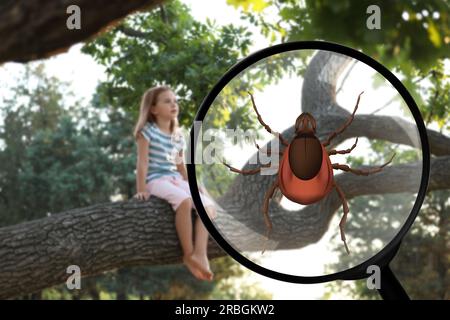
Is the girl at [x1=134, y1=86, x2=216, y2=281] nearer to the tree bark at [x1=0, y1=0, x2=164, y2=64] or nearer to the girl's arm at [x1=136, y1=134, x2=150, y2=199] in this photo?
the girl's arm at [x1=136, y1=134, x2=150, y2=199]

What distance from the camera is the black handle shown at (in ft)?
3.22

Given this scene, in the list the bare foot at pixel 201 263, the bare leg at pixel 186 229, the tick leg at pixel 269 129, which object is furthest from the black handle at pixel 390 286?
the bare foot at pixel 201 263

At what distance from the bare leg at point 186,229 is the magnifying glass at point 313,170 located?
133 centimetres

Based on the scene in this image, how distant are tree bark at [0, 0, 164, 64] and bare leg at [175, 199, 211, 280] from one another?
1.43 m

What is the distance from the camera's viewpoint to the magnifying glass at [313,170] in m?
0.92

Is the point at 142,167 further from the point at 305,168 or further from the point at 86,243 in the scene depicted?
the point at 305,168

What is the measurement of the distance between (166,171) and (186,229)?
1.22 feet

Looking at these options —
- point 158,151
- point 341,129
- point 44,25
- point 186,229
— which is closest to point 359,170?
Result: point 341,129

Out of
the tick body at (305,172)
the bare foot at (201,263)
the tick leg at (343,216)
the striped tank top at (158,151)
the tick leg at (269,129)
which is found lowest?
the bare foot at (201,263)

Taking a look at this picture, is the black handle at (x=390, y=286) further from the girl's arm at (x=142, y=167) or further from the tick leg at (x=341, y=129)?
the girl's arm at (x=142, y=167)

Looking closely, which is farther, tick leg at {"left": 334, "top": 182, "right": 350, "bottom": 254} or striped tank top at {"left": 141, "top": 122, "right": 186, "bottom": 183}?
striped tank top at {"left": 141, "top": 122, "right": 186, "bottom": 183}

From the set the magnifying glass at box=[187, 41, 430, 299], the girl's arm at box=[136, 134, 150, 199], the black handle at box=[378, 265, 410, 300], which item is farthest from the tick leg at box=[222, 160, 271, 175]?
the girl's arm at box=[136, 134, 150, 199]

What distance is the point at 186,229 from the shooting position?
2.53m

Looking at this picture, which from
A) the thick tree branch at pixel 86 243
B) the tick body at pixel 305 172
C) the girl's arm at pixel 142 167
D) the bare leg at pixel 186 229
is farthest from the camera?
the girl's arm at pixel 142 167
